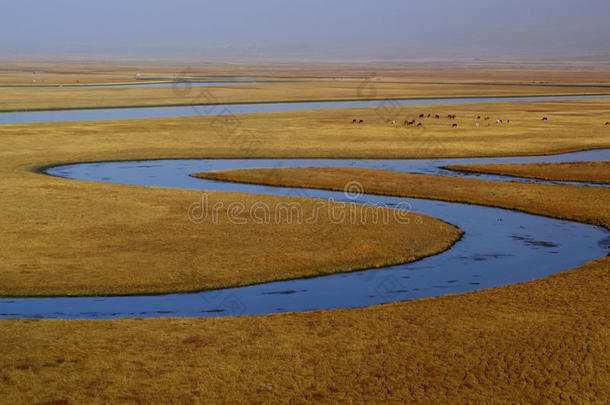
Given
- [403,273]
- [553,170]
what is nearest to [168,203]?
[403,273]

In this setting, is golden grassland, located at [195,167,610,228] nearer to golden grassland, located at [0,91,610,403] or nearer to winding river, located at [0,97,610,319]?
winding river, located at [0,97,610,319]

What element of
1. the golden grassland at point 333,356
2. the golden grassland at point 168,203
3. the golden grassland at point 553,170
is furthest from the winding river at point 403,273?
the golden grassland at point 553,170

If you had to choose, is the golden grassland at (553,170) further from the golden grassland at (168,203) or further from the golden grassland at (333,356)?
the golden grassland at (333,356)

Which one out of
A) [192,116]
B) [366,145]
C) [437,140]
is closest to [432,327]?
[366,145]

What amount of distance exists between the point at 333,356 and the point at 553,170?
26981 millimetres

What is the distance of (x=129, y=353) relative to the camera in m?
14.9

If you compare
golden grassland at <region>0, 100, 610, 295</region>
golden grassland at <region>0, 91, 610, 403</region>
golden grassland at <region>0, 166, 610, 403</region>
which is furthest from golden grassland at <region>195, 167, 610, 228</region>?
golden grassland at <region>0, 166, 610, 403</region>

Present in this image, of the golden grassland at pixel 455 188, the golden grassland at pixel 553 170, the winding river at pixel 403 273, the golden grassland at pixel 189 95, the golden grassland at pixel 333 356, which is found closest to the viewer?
the golden grassland at pixel 333 356

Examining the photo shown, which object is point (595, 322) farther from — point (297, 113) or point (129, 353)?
point (297, 113)

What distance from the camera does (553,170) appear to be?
38719mm

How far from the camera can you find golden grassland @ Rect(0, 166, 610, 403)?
13383mm

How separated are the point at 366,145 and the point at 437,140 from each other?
5.82 m

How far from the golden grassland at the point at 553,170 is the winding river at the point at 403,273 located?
799 centimetres

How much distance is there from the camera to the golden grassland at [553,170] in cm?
3716
